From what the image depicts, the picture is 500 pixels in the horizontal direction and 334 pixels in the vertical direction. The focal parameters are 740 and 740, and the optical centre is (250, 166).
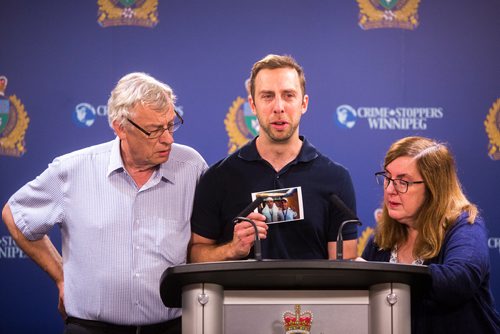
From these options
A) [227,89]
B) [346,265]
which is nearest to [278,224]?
[346,265]

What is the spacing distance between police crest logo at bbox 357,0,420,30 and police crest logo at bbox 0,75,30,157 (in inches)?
75.7

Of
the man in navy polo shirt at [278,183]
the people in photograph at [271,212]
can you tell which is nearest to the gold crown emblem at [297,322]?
the people in photograph at [271,212]

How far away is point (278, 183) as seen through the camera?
250cm

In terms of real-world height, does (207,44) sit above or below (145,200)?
above

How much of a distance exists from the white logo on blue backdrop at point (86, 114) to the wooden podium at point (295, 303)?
242 cm

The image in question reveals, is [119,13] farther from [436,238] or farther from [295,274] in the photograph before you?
[295,274]

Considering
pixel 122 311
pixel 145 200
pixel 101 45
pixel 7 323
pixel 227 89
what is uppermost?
pixel 101 45

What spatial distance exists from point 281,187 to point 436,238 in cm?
55

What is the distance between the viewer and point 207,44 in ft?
13.0

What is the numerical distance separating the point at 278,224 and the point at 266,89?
46 centimetres

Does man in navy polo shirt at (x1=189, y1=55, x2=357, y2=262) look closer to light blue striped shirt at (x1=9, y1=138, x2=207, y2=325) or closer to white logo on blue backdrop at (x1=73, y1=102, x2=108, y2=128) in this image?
light blue striped shirt at (x1=9, y1=138, x2=207, y2=325)

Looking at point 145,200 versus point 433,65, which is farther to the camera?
point 433,65

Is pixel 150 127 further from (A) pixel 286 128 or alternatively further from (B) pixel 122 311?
(B) pixel 122 311

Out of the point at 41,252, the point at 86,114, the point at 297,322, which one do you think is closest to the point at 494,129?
the point at 86,114
